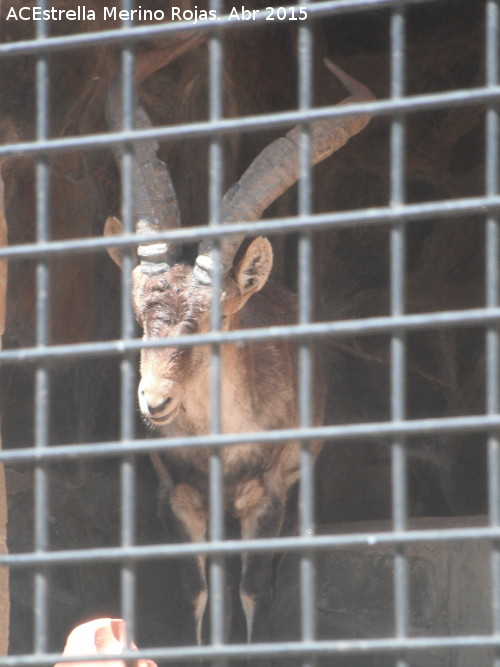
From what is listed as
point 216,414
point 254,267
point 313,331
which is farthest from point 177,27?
point 254,267

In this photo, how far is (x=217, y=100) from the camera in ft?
7.56

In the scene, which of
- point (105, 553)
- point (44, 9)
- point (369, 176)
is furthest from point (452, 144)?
point (105, 553)

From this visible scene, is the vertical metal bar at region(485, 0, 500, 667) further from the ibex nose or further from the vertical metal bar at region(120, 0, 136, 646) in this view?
the ibex nose

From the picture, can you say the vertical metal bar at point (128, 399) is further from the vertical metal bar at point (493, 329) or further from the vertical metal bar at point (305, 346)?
the vertical metal bar at point (493, 329)

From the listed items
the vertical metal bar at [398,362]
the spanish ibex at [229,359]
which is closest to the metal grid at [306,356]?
the vertical metal bar at [398,362]

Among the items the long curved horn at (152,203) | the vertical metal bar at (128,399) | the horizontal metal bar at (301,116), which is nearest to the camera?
the horizontal metal bar at (301,116)

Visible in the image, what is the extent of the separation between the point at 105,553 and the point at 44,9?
46.9 inches

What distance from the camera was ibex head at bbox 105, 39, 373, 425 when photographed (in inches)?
192

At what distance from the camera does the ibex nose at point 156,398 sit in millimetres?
4770

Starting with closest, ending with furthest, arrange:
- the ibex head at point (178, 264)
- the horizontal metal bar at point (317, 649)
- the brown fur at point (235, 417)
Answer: the horizontal metal bar at point (317, 649) → the ibex head at point (178, 264) → the brown fur at point (235, 417)

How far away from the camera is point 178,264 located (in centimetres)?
523

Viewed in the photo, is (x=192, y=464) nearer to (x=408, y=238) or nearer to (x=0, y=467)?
(x=0, y=467)

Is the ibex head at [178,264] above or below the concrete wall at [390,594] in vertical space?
above

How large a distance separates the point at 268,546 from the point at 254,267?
11.3 ft
